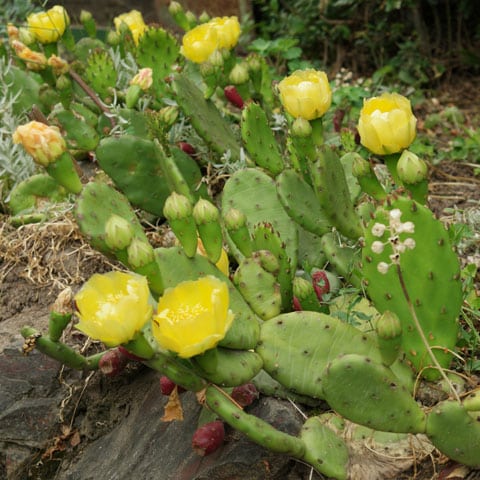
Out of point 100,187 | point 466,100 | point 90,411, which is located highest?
point 100,187

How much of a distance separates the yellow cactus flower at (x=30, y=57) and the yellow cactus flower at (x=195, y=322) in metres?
1.34

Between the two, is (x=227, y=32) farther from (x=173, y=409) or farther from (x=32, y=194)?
(x=173, y=409)

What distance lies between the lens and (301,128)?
1.70 meters

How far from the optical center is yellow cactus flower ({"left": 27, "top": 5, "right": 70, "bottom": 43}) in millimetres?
2482

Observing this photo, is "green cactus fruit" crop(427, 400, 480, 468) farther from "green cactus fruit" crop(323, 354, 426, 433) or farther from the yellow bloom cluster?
the yellow bloom cluster

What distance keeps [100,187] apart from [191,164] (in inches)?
22.6

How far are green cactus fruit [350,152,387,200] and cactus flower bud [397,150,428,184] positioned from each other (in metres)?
0.16

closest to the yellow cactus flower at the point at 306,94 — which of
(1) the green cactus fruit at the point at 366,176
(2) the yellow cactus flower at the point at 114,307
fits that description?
(1) the green cactus fruit at the point at 366,176

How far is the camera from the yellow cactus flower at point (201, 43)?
2.25 m

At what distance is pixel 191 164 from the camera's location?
228cm

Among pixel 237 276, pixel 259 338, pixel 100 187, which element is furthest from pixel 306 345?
pixel 100 187

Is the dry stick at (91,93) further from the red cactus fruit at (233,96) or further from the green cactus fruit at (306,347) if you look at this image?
the green cactus fruit at (306,347)

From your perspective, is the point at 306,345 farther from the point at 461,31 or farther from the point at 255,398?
the point at 461,31

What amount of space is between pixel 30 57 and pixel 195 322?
4.68 ft
